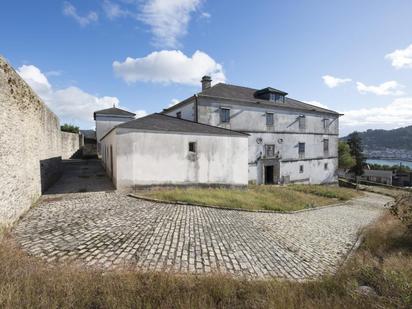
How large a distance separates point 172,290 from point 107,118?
32.9 meters

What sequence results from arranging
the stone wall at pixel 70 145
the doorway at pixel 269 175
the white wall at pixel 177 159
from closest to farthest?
1. the white wall at pixel 177 159
2. the doorway at pixel 269 175
3. the stone wall at pixel 70 145

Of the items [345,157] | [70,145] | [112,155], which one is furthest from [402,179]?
[70,145]

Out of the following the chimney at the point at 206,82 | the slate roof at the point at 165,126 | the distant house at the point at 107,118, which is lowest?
the slate roof at the point at 165,126

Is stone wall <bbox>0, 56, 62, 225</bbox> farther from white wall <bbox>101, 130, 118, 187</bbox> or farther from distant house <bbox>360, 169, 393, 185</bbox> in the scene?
distant house <bbox>360, 169, 393, 185</bbox>

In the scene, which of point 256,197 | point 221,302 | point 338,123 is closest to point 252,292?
point 221,302

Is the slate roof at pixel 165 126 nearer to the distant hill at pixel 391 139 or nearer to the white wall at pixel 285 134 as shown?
the white wall at pixel 285 134

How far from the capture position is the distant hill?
534 ft

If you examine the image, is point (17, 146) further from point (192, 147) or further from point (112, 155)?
point (192, 147)

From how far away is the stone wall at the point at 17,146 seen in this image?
601 cm

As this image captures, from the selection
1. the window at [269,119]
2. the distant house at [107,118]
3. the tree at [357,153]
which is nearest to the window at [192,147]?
the window at [269,119]

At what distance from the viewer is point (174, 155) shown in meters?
12.7

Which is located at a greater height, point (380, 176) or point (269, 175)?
point (269, 175)

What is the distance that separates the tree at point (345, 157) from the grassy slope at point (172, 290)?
3188cm

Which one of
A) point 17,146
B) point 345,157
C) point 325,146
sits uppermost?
point 325,146
